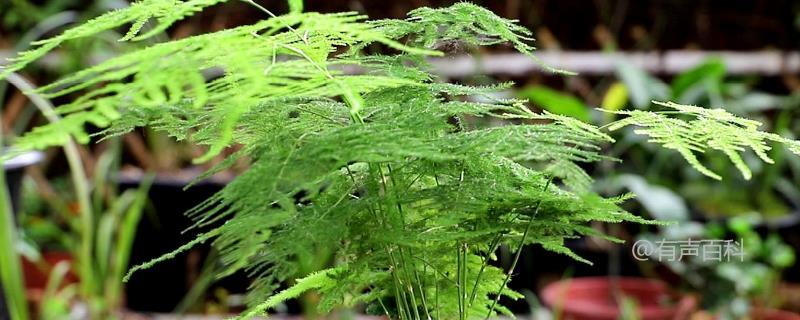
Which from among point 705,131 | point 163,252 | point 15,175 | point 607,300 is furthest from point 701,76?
point 705,131

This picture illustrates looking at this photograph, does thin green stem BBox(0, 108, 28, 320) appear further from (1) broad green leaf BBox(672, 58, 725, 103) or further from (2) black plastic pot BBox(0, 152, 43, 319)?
(1) broad green leaf BBox(672, 58, 725, 103)

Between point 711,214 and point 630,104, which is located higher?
point 630,104

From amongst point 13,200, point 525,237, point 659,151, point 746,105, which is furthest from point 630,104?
point 525,237

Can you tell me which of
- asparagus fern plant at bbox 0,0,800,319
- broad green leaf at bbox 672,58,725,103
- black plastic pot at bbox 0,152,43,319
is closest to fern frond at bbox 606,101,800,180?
asparagus fern plant at bbox 0,0,800,319

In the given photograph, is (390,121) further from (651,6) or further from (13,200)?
(651,6)

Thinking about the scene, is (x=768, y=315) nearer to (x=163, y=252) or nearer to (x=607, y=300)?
(x=607, y=300)

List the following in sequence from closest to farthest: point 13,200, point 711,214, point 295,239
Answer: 1. point 295,239
2. point 13,200
3. point 711,214

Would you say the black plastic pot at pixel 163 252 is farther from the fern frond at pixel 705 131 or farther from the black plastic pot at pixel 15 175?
the fern frond at pixel 705 131
